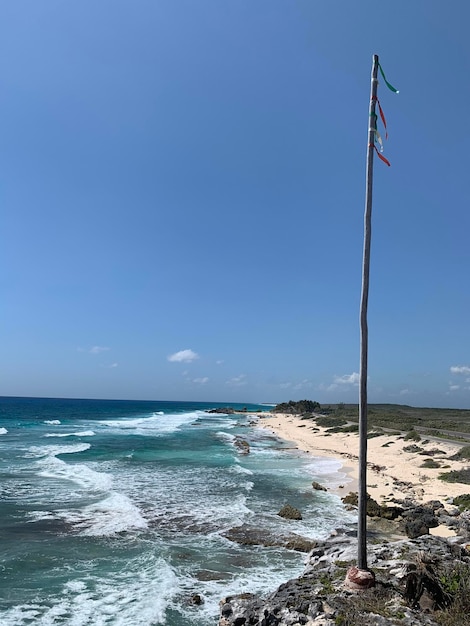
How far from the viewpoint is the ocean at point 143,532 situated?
1150 cm

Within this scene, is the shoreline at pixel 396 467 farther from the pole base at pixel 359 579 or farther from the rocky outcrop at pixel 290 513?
the pole base at pixel 359 579

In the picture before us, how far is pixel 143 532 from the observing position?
56.8 feet

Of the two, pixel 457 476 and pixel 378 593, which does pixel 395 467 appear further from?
pixel 378 593

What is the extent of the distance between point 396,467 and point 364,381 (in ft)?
80.2

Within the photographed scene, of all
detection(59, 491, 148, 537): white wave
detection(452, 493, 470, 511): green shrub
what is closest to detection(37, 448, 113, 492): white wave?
detection(59, 491, 148, 537): white wave

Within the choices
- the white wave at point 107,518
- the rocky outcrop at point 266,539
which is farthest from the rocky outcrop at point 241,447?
the rocky outcrop at point 266,539

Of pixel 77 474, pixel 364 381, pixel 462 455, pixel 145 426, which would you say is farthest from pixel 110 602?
pixel 145 426

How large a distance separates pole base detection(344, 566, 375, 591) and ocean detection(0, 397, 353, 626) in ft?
12.3

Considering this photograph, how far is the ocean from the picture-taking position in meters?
11.5

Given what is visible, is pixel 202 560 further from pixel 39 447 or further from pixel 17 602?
pixel 39 447

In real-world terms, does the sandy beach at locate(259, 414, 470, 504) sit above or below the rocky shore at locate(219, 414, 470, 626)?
below

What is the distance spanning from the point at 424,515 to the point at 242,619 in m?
10.9

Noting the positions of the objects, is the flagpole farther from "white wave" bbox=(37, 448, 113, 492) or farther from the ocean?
"white wave" bbox=(37, 448, 113, 492)

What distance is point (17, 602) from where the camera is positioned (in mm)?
11500
